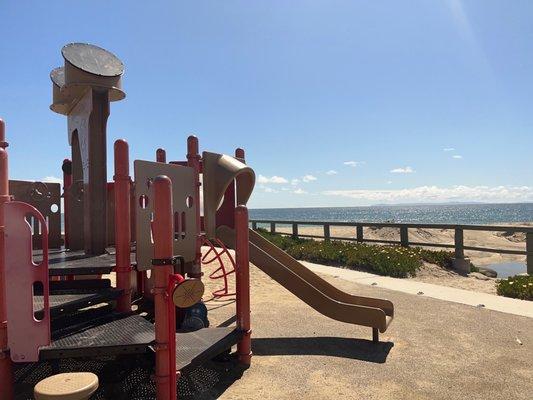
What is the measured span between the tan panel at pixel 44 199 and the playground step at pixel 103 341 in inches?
135

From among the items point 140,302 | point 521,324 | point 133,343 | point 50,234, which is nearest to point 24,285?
point 133,343

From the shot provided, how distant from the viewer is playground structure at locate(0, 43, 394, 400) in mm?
3168

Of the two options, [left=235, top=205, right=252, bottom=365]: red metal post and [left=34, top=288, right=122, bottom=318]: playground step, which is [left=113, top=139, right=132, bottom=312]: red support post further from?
[left=235, top=205, right=252, bottom=365]: red metal post

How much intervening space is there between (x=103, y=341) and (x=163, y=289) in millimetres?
718

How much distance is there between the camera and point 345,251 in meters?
12.8

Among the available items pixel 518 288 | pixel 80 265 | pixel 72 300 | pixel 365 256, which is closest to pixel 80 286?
pixel 80 265

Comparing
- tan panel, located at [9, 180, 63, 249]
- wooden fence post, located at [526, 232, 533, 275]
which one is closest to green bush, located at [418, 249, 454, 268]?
wooden fence post, located at [526, 232, 533, 275]

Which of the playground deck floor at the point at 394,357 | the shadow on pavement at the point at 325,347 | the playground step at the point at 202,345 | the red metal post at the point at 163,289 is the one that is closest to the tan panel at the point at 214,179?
the playground deck floor at the point at 394,357

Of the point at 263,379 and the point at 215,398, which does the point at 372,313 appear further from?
the point at 215,398

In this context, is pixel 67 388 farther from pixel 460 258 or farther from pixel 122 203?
pixel 460 258

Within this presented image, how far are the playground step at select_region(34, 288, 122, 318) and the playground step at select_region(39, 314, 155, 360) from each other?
202 mm

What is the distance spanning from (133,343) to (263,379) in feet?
4.67

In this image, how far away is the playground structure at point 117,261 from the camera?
3168mm

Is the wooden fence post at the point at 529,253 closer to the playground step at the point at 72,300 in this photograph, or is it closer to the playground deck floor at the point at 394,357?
the playground deck floor at the point at 394,357
